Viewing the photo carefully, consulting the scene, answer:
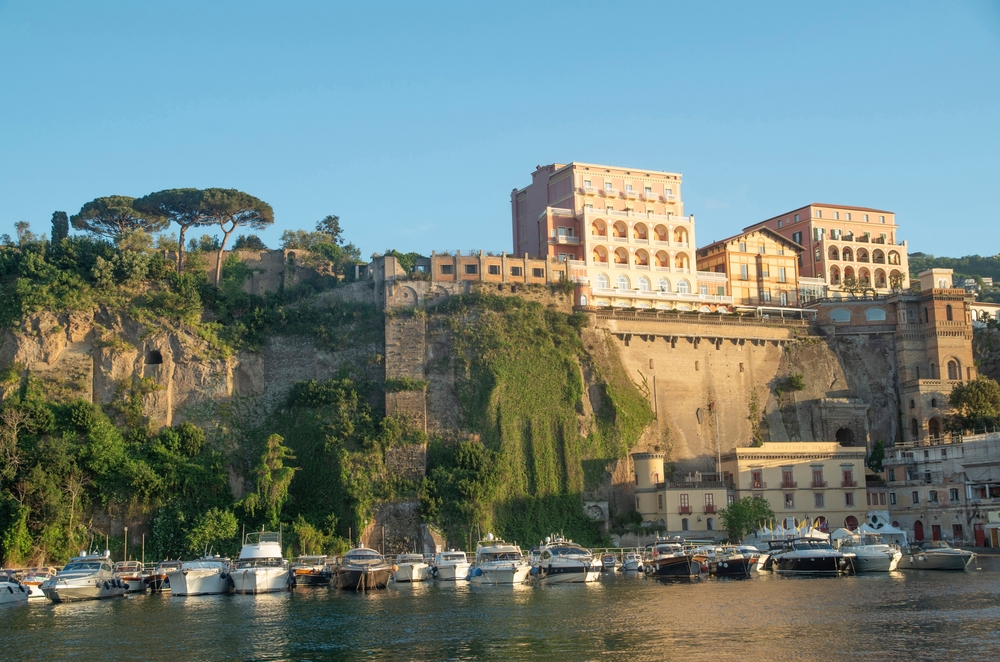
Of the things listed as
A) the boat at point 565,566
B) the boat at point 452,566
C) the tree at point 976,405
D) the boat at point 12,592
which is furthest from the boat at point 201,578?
the tree at point 976,405

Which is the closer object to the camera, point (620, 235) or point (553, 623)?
point (553, 623)

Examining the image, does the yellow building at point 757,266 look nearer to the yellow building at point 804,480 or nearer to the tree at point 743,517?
the yellow building at point 804,480

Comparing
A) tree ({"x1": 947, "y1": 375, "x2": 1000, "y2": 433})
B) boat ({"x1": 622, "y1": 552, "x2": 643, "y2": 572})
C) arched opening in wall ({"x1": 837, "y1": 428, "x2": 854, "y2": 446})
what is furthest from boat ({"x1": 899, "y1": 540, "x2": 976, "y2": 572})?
arched opening in wall ({"x1": 837, "y1": 428, "x2": 854, "y2": 446})

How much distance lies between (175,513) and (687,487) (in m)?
27.6

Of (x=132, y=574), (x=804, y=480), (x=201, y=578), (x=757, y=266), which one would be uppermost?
(x=757, y=266)

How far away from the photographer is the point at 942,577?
48969mm

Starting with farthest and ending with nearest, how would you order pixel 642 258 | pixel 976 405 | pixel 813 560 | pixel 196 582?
pixel 642 258, pixel 976 405, pixel 813 560, pixel 196 582

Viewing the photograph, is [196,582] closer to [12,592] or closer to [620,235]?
[12,592]

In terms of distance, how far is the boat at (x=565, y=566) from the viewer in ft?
174

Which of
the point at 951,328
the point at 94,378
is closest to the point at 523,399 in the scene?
the point at 94,378

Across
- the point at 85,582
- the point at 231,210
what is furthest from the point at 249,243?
the point at 85,582

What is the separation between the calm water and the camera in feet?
102

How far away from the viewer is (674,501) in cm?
6378

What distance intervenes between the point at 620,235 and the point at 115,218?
106 feet
